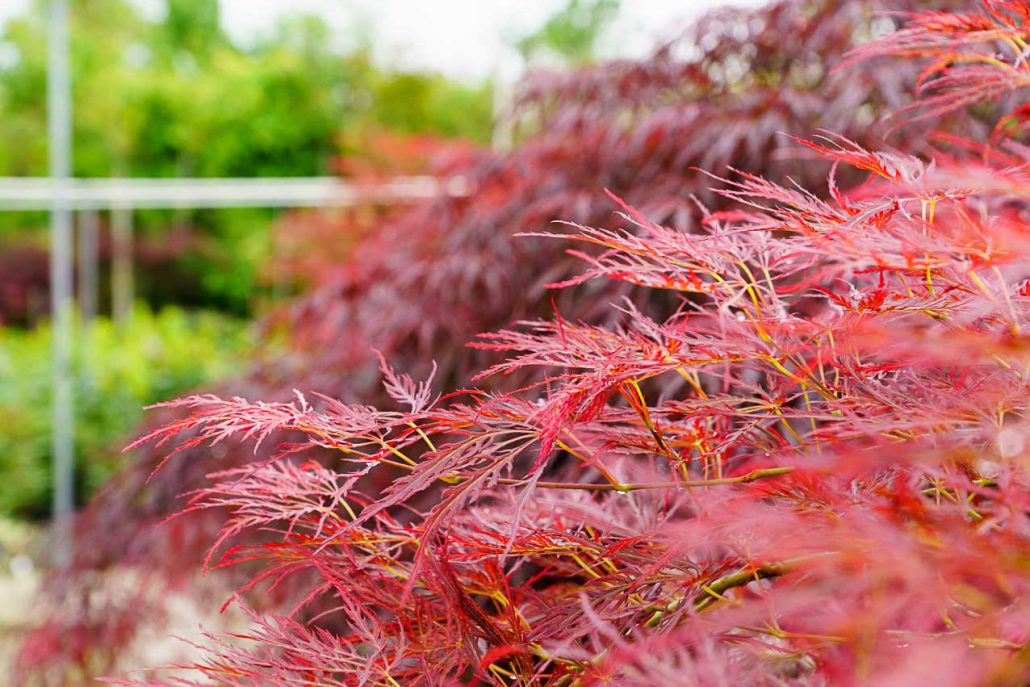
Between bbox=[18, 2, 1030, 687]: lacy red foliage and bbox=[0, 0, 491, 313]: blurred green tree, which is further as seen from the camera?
bbox=[0, 0, 491, 313]: blurred green tree

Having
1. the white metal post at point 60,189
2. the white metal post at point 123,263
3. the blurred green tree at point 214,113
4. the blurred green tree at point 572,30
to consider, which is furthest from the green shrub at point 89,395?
the blurred green tree at point 572,30

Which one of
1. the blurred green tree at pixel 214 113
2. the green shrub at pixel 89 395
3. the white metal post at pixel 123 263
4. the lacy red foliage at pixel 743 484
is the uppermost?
the lacy red foliage at pixel 743 484

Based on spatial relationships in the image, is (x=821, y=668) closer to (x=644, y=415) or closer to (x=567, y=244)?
(x=644, y=415)

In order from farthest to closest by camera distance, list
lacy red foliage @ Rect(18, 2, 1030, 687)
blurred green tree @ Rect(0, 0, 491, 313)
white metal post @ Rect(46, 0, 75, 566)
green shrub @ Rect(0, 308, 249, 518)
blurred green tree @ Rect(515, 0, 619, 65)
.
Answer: blurred green tree @ Rect(515, 0, 619, 65)
blurred green tree @ Rect(0, 0, 491, 313)
green shrub @ Rect(0, 308, 249, 518)
white metal post @ Rect(46, 0, 75, 566)
lacy red foliage @ Rect(18, 2, 1030, 687)

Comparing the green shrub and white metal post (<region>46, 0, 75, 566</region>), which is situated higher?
white metal post (<region>46, 0, 75, 566</region>)

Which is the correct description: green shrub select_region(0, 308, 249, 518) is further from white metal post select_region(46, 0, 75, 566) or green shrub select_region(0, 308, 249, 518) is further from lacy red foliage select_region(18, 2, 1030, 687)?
lacy red foliage select_region(18, 2, 1030, 687)

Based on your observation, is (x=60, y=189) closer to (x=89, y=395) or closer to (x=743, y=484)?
(x=89, y=395)

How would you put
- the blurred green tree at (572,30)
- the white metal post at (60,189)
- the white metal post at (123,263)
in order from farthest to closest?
the blurred green tree at (572,30) < the white metal post at (123,263) < the white metal post at (60,189)

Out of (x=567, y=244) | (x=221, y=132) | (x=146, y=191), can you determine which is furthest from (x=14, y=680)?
(x=221, y=132)

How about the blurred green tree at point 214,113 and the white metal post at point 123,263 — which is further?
the blurred green tree at point 214,113

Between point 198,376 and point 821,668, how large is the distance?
158 inches

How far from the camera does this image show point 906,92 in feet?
3.85

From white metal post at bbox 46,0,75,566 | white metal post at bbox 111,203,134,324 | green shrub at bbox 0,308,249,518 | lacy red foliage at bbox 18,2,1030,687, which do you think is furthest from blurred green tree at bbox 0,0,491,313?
lacy red foliage at bbox 18,2,1030,687

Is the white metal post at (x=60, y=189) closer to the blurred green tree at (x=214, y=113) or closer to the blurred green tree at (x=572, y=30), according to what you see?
the blurred green tree at (x=214, y=113)
